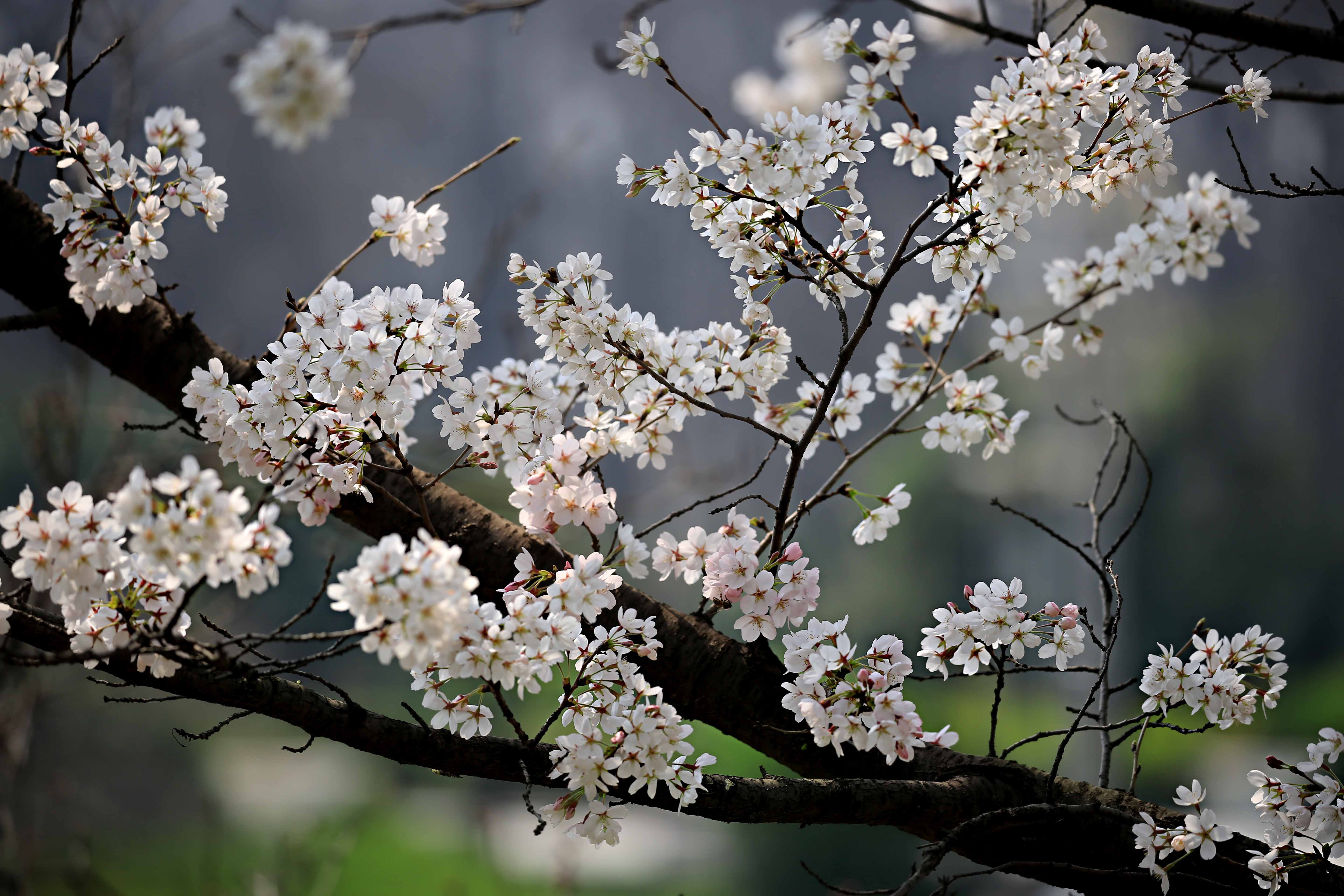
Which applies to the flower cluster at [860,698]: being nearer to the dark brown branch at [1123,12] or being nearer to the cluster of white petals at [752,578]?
the cluster of white petals at [752,578]

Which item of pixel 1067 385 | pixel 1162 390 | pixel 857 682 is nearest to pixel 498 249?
pixel 857 682

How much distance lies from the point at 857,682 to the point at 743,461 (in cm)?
147

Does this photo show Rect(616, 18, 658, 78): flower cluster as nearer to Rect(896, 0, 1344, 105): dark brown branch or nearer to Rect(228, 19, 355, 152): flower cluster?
Rect(896, 0, 1344, 105): dark brown branch

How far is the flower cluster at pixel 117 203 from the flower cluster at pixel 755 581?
526 mm

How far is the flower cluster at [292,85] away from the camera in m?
0.33

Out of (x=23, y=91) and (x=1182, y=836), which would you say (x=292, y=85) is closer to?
(x=23, y=91)

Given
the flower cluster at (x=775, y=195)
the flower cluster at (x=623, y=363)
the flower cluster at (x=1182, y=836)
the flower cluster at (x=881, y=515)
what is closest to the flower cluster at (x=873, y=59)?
the flower cluster at (x=775, y=195)

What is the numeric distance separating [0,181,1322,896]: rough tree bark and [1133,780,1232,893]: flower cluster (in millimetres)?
26

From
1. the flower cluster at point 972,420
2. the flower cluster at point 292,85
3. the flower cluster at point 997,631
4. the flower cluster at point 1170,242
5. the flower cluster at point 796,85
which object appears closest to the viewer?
the flower cluster at point 292,85

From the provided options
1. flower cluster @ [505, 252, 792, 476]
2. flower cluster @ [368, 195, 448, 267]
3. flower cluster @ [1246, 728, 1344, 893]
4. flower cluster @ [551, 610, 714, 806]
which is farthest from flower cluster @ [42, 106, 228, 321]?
flower cluster @ [1246, 728, 1344, 893]

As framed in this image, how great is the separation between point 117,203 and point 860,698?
77 centimetres

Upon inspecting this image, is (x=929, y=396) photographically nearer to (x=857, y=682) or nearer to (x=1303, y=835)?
(x=857, y=682)

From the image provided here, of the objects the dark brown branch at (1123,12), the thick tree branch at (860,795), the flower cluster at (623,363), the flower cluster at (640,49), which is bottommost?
the thick tree branch at (860,795)

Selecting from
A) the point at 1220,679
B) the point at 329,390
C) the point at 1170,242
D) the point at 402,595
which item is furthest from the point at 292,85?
the point at 1170,242
